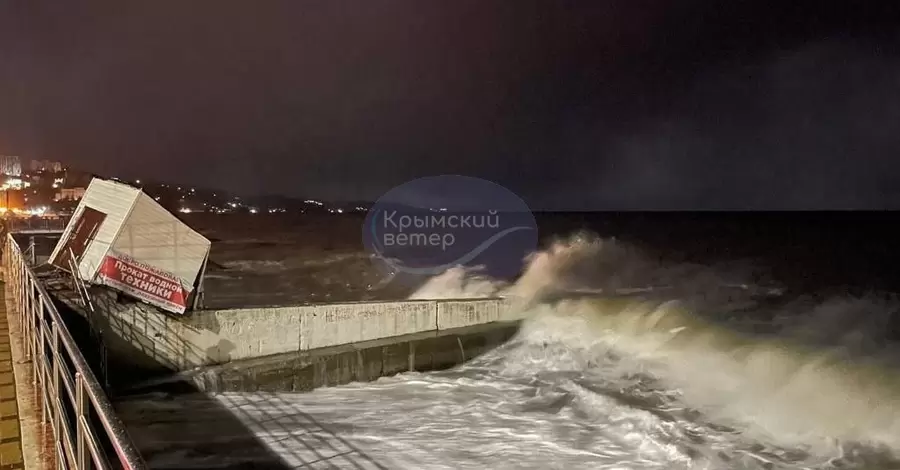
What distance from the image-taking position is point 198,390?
46.4 ft

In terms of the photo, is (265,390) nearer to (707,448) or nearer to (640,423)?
(640,423)

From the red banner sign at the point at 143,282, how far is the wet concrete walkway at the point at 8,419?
19.3 ft

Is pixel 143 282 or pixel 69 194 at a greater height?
pixel 69 194

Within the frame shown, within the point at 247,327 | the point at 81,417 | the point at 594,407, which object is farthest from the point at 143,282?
the point at 81,417

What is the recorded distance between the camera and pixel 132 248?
14.6m

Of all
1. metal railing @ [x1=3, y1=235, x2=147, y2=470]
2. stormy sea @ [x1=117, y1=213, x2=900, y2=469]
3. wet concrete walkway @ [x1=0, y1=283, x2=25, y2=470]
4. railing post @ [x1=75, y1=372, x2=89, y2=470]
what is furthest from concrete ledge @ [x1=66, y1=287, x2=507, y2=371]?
railing post @ [x1=75, y1=372, x2=89, y2=470]

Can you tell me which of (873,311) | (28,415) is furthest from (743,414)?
(873,311)

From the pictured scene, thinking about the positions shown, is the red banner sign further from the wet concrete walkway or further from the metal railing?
the metal railing

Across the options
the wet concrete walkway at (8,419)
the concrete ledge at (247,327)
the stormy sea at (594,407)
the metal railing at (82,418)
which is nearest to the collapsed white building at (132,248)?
the concrete ledge at (247,327)

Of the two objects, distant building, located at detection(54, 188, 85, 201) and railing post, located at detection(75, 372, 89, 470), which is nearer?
railing post, located at detection(75, 372, 89, 470)

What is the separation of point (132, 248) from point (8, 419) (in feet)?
32.2

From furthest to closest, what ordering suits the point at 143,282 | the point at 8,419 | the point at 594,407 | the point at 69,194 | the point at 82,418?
the point at 69,194
the point at 143,282
the point at 594,407
the point at 8,419
the point at 82,418

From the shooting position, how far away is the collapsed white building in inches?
563

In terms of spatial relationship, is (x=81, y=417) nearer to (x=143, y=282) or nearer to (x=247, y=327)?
(x=143, y=282)
